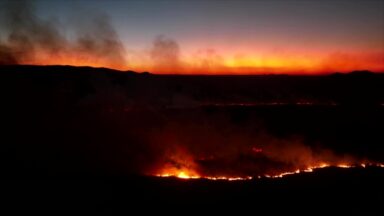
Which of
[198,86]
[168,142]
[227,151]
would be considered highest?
[198,86]

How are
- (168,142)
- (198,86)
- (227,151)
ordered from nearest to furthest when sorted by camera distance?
1. (227,151)
2. (168,142)
3. (198,86)

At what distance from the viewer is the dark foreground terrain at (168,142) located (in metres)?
15.9

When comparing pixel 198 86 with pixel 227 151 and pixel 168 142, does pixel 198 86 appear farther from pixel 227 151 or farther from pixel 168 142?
pixel 227 151

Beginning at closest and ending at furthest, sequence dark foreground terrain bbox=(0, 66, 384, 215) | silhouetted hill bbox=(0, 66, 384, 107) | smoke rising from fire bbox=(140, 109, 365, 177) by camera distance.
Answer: dark foreground terrain bbox=(0, 66, 384, 215) → smoke rising from fire bbox=(140, 109, 365, 177) → silhouetted hill bbox=(0, 66, 384, 107)

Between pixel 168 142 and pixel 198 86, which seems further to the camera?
pixel 198 86

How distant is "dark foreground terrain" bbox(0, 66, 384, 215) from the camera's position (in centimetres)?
1590

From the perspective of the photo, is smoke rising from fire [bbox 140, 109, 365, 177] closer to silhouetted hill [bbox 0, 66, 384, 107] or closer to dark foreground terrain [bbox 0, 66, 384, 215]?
dark foreground terrain [bbox 0, 66, 384, 215]

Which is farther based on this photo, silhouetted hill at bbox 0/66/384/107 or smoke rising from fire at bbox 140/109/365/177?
silhouetted hill at bbox 0/66/384/107

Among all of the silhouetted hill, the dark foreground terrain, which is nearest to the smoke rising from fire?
the dark foreground terrain

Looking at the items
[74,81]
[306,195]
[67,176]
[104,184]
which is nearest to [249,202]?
[306,195]

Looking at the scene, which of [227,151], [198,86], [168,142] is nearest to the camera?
[227,151]

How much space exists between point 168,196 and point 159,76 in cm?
2733

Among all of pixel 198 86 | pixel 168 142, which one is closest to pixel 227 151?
pixel 168 142

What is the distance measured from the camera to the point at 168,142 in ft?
88.7
